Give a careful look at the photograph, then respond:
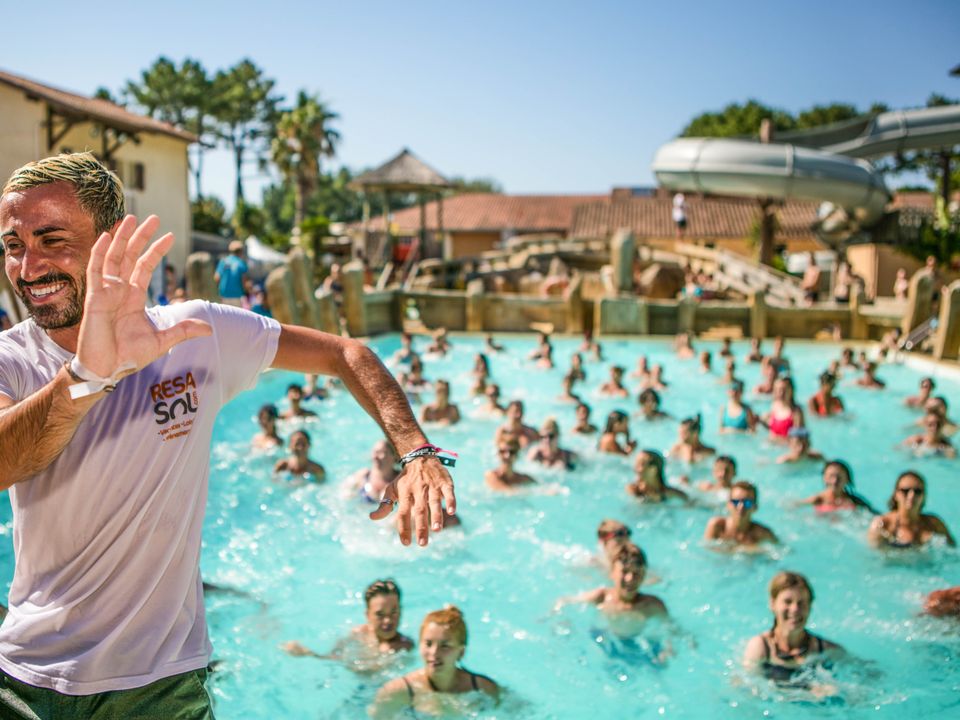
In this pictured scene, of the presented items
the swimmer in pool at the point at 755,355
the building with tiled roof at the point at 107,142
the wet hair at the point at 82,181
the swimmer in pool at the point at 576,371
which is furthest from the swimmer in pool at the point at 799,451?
the wet hair at the point at 82,181

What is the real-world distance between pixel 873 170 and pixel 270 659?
76.8 ft

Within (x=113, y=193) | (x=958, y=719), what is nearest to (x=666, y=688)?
(x=958, y=719)

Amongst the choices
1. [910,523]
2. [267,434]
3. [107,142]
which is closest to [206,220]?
[107,142]

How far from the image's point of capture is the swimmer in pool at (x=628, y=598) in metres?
5.93

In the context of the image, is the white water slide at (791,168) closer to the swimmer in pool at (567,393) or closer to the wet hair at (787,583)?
the swimmer in pool at (567,393)

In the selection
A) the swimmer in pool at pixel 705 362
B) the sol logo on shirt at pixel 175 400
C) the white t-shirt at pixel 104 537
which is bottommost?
the swimmer in pool at pixel 705 362

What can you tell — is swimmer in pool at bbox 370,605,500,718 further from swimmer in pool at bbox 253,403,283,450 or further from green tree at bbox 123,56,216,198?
green tree at bbox 123,56,216,198

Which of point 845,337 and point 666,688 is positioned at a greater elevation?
point 845,337

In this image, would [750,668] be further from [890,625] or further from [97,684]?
[97,684]

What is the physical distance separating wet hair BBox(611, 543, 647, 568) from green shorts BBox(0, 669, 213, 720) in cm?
421

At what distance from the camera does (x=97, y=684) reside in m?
1.94

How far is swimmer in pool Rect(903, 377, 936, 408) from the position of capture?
478 inches

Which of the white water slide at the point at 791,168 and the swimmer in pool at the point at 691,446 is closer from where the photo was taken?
the swimmer in pool at the point at 691,446

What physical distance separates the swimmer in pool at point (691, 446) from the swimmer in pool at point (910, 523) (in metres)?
2.81
